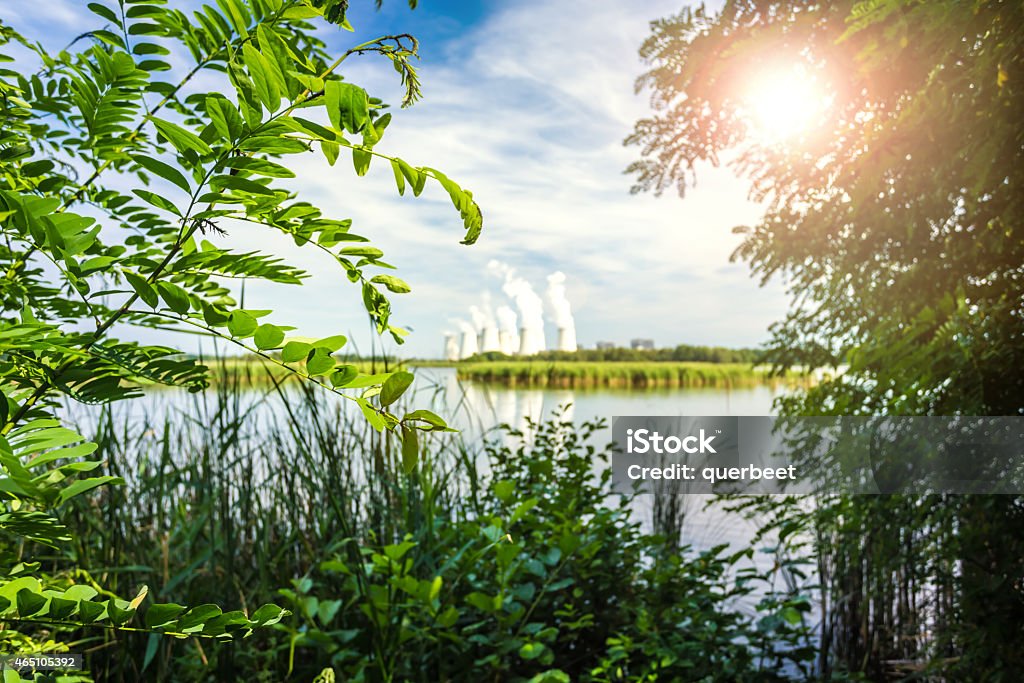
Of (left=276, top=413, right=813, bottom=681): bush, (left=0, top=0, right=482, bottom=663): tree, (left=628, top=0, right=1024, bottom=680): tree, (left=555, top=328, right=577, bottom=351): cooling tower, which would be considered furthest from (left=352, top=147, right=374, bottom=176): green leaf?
(left=555, top=328, right=577, bottom=351): cooling tower

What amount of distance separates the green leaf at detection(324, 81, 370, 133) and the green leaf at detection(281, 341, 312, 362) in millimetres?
178

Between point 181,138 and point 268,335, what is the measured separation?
18 cm

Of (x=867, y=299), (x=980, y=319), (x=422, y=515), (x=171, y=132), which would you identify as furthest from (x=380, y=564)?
(x=867, y=299)

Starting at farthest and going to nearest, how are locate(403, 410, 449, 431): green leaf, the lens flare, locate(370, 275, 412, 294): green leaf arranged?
A: the lens flare → locate(370, 275, 412, 294): green leaf → locate(403, 410, 449, 431): green leaf

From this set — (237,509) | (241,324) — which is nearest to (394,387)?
(241,324)

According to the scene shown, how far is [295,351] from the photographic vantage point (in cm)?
59

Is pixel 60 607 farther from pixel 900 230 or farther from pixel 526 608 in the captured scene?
pixel 900 230

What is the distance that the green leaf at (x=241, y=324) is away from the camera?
596 millimetres

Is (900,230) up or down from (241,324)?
up

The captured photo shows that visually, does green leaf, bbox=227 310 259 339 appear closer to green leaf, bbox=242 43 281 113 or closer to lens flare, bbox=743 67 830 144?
green leaf, bbox=242 43 281 113

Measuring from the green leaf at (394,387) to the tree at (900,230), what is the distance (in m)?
1.31

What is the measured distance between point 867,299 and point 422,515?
1671 millimetres

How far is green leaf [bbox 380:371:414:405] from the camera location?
56 cm

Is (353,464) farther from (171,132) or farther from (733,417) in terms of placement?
(171,132)
